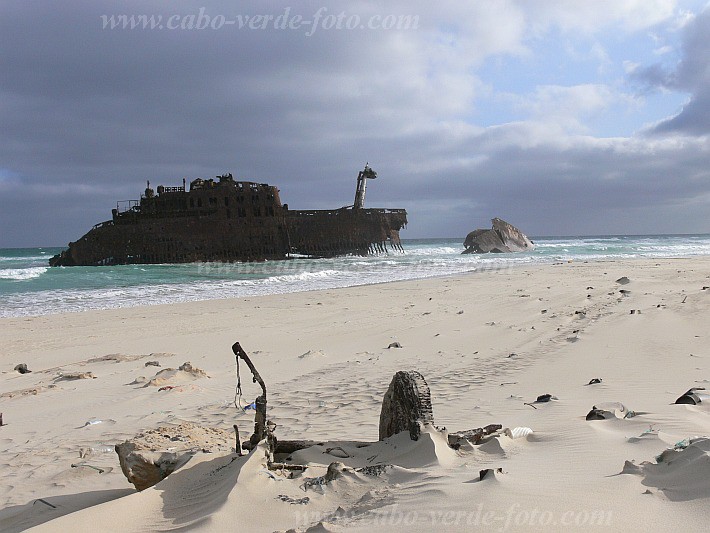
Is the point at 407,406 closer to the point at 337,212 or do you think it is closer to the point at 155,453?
the point at 155,453

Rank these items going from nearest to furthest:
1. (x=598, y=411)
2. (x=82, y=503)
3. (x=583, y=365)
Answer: (x=82, y=503), (x=598, y=411), (x=583, y=365)

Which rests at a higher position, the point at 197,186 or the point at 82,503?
the point at 197,186

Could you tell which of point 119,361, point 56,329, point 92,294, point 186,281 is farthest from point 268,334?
point 186,281

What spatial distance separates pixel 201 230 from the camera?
1415 inches

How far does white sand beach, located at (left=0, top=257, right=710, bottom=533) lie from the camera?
2137 millimetres

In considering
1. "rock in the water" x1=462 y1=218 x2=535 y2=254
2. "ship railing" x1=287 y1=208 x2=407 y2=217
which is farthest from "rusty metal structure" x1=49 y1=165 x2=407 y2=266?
"rock in the water" x1=462 y1=218 x2=535 y2=254

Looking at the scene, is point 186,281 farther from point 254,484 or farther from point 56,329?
point 254,484

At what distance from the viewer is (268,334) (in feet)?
29.9

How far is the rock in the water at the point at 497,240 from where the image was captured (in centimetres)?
4878

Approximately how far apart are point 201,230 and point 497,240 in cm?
2801

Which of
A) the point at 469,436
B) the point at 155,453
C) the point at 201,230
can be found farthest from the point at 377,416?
the point at 201,230

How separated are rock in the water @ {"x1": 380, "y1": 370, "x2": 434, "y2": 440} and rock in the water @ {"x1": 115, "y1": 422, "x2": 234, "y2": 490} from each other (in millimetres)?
989

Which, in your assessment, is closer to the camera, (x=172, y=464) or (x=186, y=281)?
(x=172, y=464)

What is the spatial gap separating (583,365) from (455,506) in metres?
4.32
